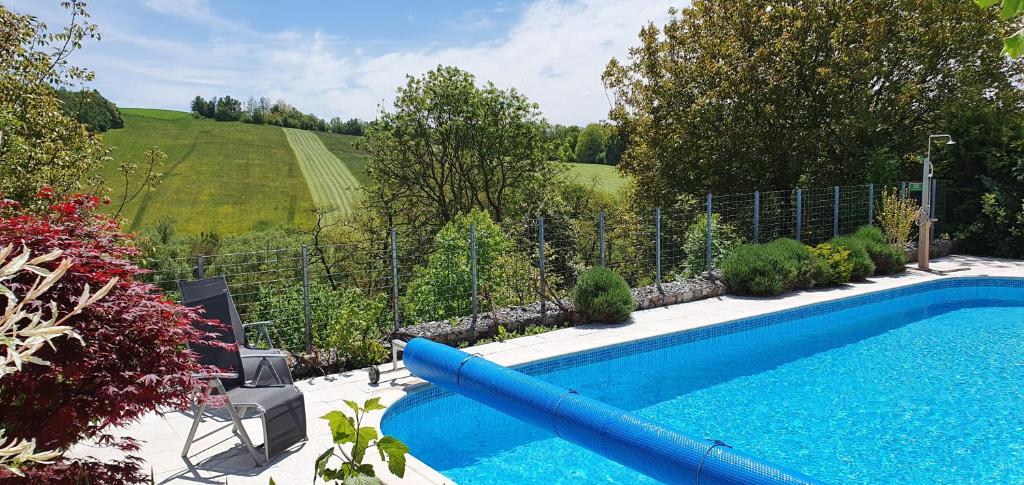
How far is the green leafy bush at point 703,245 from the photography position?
11.0 m

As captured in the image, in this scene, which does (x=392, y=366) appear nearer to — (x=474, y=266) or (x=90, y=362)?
(x=474, y=266)

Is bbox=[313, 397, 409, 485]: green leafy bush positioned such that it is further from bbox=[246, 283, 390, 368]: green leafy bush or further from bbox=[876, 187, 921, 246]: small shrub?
bbox=[876, 187, 921, 246]: small shrub

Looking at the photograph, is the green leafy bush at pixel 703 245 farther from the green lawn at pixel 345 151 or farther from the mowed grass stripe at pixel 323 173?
the green lawn at pixel 345 151

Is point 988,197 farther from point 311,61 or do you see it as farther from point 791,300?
point 311,61

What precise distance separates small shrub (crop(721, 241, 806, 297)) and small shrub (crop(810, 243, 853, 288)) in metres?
0.52

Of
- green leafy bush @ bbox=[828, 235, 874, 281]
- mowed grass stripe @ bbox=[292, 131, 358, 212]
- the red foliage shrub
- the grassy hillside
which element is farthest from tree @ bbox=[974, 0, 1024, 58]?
the grassy hillside

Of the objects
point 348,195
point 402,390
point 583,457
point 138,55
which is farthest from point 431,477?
point 348,195

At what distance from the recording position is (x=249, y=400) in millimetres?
4395

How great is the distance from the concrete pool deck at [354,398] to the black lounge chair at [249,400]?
0.14m

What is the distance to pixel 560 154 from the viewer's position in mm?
25547

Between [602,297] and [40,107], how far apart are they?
7.70 meters

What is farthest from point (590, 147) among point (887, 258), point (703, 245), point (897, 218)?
point (703, 245)

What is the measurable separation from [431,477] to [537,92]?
2136cm

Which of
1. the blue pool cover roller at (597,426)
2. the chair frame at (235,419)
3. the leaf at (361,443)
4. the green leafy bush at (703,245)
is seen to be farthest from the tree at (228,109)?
the leaf at (361,443)
